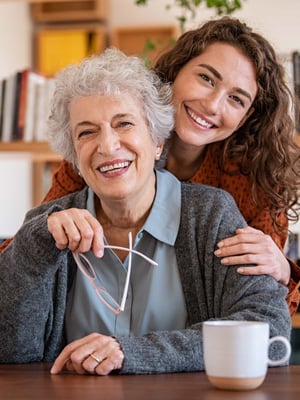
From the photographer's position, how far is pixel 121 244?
184 cm

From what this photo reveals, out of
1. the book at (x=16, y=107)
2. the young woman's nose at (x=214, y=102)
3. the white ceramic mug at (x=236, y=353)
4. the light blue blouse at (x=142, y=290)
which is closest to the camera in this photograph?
the white ceramic mug at (x=236, y=353)

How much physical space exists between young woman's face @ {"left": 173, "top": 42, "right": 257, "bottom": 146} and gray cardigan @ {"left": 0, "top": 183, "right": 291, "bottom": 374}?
26 centimetres

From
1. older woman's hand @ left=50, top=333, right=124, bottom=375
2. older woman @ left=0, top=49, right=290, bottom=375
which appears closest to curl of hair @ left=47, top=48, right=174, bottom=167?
older woman @ left=0, top=49, right=290, bottom=375

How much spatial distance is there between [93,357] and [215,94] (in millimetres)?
862

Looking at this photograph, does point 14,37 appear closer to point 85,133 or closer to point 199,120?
point 199,120

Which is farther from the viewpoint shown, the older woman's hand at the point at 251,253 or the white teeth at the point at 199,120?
the white teeth at the point at 199,120

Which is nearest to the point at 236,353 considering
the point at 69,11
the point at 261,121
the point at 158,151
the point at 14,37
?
the point at 158,151

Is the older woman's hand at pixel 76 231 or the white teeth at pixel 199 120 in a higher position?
the white teeth at pixel 199 120

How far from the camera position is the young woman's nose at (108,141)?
69.1 inches

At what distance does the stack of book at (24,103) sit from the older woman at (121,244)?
180cm

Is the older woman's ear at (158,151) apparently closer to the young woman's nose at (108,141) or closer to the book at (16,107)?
the young woman's nose at (108,141)

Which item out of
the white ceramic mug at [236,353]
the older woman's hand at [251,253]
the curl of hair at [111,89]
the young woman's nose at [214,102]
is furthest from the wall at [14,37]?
the white ceramic mug at [236,353]

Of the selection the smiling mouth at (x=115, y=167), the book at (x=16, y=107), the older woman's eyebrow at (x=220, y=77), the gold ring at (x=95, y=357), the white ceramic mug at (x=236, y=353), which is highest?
the book at (x=16, y=107)

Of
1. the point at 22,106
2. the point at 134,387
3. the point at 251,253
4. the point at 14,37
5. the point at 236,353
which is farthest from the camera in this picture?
the point at 14,37
